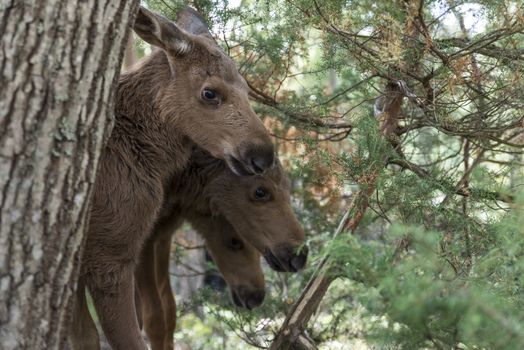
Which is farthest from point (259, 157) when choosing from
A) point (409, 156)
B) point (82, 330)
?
point (409, 156)

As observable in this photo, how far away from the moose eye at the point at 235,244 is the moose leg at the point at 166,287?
71cm

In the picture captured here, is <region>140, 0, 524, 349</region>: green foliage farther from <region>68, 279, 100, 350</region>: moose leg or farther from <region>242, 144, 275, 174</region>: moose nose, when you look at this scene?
<region>68, 279, 100, 350</region>: moose leg

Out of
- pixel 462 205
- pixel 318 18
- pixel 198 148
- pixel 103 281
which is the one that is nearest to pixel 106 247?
pixel 103 281

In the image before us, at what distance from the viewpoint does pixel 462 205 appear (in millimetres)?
6434

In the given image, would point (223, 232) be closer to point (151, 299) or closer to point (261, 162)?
point (151, 299)

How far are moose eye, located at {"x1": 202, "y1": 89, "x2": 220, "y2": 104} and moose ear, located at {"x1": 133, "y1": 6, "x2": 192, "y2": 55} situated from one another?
1.28 ft

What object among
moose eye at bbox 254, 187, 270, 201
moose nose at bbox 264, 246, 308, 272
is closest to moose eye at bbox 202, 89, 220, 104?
moose eye at bbox 254, 187, 270, 201

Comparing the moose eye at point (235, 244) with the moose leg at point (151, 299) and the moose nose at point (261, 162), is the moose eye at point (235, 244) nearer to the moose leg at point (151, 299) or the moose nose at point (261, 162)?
the moose leg at point (151, 299)

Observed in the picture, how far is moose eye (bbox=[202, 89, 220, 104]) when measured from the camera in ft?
20.3

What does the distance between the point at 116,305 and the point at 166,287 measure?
2023 millimetres

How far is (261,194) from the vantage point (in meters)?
6.88

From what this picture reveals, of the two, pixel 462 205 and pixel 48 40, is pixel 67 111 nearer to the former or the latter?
pixel 48 40

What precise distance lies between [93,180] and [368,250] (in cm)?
161

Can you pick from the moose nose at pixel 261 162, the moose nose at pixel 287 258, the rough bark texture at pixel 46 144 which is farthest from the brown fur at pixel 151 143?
the rough bark texture at pixel 46 144
